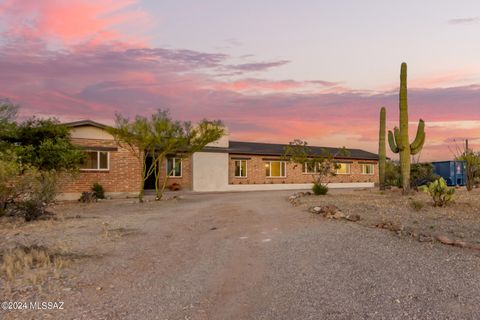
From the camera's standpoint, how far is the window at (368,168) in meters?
41.6

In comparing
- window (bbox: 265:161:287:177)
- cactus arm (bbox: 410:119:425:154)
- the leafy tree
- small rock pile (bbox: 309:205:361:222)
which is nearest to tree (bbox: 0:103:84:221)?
the leafy tree

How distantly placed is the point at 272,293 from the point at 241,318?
1.03 metres

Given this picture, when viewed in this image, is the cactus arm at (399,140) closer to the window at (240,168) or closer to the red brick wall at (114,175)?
the window at (240,168)

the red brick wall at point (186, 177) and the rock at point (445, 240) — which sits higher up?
the red brick wall at point (186, 177)

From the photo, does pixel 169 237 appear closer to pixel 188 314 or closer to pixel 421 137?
pixel 188 314

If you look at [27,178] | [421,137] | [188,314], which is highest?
[421,137]

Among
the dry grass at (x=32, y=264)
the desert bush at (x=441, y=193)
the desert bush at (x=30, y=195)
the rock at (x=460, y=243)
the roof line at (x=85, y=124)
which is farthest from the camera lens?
the roof line at (x=85, y=124)

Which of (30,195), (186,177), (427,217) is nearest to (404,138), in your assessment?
(427,217)

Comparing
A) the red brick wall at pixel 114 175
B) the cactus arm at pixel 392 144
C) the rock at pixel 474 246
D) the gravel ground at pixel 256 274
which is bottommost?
the gravel ground at pixel 256 274

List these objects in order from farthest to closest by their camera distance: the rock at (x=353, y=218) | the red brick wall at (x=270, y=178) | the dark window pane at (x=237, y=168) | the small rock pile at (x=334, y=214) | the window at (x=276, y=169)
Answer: the window at (x=276, y=169) → the dark window pane at (x=237, y=168) → the red brick wall at (x=270, y=178) → the small rock pile at (x=334, y=214) → the rock at (x=353, y=218)

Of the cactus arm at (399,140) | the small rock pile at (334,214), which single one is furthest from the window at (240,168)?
the small rock pile at (334,214)

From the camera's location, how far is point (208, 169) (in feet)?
99.8

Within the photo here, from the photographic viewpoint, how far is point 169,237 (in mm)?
10438

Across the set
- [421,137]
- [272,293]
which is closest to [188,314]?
[272,293]
